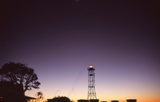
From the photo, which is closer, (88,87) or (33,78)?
(33,78)

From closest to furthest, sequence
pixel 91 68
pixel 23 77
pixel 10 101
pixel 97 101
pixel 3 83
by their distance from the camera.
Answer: pixel 97 101
pixel 10 101
pixel 3 83
pixel 23 77
pixel 91 68

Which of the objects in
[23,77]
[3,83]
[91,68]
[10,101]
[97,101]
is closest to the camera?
[97,101]

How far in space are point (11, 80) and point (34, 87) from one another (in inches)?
244

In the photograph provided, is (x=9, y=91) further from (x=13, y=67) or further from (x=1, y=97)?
(x=13, y=67)

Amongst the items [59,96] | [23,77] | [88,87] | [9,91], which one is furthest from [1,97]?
[88,87]

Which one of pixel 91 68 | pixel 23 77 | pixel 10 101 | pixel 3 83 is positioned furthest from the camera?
pixel 91 68

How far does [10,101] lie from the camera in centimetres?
5150

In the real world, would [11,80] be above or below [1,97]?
above

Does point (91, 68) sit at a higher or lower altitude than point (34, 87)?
higher

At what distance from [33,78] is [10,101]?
32.3 ft

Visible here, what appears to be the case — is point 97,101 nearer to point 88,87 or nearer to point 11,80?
point 88,87

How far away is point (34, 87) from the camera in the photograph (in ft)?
194

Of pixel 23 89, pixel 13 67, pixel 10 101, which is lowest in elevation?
pixel 10 101

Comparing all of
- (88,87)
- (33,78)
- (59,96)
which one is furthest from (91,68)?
(33,78)
